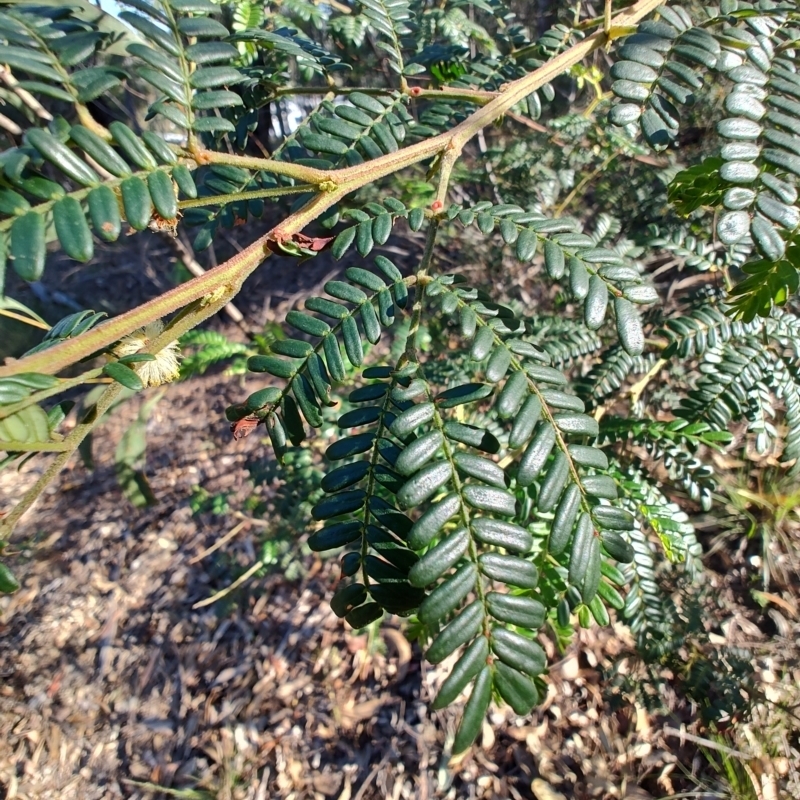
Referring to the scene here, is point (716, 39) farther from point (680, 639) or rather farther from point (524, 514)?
point (680, 639)

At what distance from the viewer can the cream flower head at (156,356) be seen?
75 cm

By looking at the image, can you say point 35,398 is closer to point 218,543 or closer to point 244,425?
point 244,425

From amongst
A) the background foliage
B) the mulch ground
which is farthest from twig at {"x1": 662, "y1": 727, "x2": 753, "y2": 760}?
the background foliage

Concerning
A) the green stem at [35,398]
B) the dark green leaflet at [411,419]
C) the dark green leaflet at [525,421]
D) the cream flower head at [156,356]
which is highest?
the green stem at [35,398]

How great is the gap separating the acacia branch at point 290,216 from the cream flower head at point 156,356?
78 mm

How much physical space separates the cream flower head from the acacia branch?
0.26ft

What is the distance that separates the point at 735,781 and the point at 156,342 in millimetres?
2039

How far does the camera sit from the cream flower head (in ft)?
2.46

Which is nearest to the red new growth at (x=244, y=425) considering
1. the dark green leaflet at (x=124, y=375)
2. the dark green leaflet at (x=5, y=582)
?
the dark green leaflet at (x=124, y=375)

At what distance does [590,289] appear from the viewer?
2.69 feet

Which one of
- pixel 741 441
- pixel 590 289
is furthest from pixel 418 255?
pixel 590 289

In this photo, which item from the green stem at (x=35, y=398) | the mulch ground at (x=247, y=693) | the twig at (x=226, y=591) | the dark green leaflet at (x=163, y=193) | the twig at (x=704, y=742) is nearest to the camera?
the green stem at (x=35, y=398)

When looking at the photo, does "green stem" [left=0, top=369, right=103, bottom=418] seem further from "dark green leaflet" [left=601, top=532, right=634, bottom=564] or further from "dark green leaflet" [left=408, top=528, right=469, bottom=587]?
"dark green leaflet" [left=601, top=532, right=634, bottom=564]

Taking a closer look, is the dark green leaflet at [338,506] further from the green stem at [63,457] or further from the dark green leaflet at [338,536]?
the green stem at [63,457]
